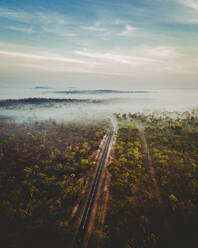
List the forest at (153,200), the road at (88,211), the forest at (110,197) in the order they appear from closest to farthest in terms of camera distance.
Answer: the road at (88,211)
the forest at (110,197)
the forest at (153,200)

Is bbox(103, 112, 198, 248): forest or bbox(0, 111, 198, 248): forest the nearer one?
bbox(0, 111, 198, 248): forest

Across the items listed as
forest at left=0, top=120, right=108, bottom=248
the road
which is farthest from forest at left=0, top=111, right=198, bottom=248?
the road

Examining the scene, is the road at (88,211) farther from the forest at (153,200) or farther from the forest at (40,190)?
the forest at (153,200)

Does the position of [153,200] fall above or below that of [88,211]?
above

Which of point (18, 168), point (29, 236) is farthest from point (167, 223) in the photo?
point (18, 168)

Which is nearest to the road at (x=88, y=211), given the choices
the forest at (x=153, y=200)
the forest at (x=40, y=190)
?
the forest at (x=40, y=190)

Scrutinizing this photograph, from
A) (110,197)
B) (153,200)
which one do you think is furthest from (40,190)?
(153,200)

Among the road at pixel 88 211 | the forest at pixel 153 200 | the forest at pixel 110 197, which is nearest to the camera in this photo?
the road at pixel 88 211

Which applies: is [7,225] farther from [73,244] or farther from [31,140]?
[31,140]

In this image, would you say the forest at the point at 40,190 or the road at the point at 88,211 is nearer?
the road at the point at 88,211

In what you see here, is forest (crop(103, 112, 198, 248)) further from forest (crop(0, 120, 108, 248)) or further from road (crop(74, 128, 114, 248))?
forest (crop(0, 120, 108, 248))

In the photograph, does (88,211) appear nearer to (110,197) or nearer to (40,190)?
(110,197)
